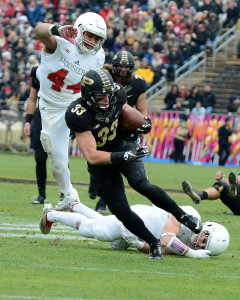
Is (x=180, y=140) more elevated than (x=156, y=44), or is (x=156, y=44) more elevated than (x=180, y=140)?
(x=156, y=44)

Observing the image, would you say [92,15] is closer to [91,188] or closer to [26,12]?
[91,188]

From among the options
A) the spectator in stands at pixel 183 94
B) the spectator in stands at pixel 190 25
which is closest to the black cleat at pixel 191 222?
the spectator in stands at pixel 183 94

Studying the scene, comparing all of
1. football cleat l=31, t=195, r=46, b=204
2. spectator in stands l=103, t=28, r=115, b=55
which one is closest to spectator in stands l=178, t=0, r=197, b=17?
spectator in stands l=103, t=28, r=115, b=55

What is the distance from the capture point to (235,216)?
9602 mm

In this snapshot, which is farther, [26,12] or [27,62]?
[26,12]

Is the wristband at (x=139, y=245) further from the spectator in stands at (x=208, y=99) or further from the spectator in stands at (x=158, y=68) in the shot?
the spectator in stands at (x=158, y=68)

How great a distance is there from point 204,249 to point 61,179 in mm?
2259

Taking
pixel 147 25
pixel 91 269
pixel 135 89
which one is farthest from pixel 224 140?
pixel 91 269

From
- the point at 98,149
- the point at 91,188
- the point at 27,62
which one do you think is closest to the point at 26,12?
the point at 27,62

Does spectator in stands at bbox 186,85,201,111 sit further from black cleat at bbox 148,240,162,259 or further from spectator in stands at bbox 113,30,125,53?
black cleat at bbox 148,240,162,259

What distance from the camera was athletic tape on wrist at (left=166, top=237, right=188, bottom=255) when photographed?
242 inches

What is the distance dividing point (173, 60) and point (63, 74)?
1502 centimetres

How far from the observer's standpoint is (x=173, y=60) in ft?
74.1

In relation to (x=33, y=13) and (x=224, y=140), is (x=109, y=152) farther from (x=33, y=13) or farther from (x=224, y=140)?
(x=33, y=13)
